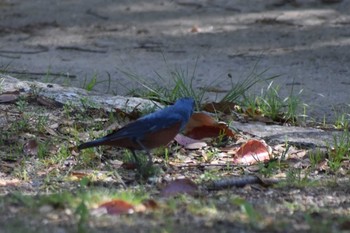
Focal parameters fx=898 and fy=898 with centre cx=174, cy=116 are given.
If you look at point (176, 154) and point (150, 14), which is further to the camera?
point (150, 14)

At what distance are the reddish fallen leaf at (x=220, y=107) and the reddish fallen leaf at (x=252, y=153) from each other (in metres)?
0.75

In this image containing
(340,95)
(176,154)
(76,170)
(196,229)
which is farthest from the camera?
(340,95)

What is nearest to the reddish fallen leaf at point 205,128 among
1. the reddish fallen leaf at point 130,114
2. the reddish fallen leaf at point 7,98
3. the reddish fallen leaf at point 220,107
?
the reddish fallen leaf at point 130,114

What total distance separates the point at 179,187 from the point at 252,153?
2.70 ft

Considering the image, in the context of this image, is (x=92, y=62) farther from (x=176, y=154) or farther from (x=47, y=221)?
(x=47, y=221)

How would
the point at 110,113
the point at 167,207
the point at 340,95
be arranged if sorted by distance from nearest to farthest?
1. the point at 167,207
2. the point at 110,113
3. the point at 340,95

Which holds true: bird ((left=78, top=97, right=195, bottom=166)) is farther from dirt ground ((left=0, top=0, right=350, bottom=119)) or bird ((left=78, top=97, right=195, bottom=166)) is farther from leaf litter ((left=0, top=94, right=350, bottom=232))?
dirt ground ((left=0, top=0, right=350, bottom=119))

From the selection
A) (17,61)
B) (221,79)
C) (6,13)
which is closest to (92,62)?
(17,61)

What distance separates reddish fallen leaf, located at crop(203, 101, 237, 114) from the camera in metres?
5.45

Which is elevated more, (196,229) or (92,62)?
(196,229)

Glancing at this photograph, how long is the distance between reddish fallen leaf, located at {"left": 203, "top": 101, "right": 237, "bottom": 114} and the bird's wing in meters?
1.27

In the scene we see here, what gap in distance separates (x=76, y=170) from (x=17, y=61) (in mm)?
3180

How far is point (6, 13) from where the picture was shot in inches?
357

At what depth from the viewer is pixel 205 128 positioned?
4906 mm
